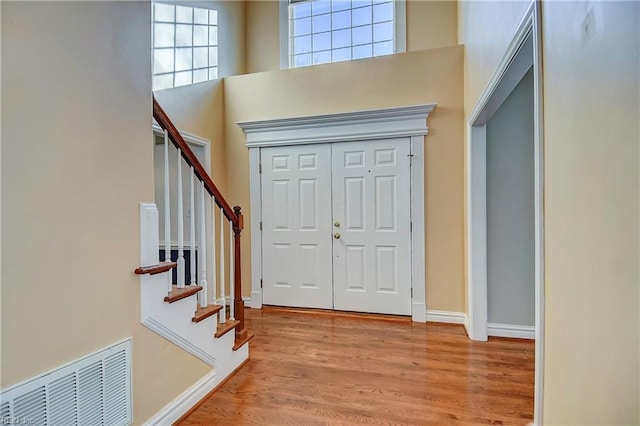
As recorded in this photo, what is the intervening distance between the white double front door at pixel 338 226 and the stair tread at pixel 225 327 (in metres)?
1.48

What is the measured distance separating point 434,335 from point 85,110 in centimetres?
301

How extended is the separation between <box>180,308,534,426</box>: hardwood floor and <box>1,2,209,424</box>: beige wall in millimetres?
641

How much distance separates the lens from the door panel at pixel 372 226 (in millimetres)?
3426

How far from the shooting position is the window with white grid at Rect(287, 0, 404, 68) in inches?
158

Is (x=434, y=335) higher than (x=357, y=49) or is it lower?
lower

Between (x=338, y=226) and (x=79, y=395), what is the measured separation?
267 centimetres

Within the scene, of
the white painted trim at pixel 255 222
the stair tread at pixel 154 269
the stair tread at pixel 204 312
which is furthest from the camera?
the white painted trim at pixel 255 222

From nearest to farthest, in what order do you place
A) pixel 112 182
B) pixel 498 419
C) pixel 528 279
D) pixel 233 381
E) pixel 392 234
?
pixel 112 182
pixel 498 419
pixel 233 381
pixel 528 279
pixel 392 234

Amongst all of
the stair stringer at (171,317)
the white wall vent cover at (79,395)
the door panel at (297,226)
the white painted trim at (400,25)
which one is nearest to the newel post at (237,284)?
the stair stringer at (171,317)

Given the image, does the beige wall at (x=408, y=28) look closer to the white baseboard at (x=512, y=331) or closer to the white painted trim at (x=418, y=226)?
the white painted trim at (x=418, y=226)

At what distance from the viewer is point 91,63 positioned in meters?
1.36

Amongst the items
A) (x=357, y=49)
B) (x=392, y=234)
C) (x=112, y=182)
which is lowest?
(x=392, y=234)

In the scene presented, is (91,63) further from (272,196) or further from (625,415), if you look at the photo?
(272,196)

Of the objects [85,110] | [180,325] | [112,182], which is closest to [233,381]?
[180,325]
